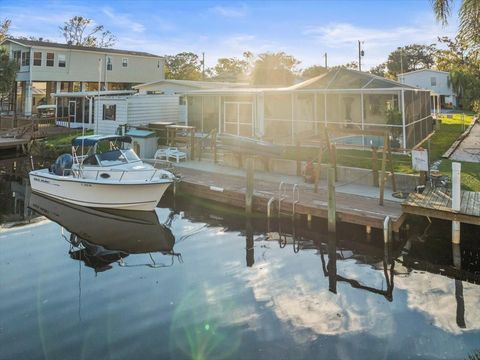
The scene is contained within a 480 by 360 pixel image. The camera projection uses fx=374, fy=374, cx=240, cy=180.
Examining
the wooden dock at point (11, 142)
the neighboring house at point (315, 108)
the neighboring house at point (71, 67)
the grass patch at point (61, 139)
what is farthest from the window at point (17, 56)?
the neighboring house at point (315, 108)

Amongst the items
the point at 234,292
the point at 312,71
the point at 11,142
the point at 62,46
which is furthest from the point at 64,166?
the point at 312,71

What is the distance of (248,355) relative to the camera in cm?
561

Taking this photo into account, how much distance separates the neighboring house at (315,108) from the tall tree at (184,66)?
3495cm

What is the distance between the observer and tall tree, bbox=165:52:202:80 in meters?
55.9

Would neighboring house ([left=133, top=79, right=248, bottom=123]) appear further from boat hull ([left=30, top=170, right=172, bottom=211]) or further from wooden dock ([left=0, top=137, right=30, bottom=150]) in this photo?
boat hull ([left=30, top=170, right=172, bottom=211])

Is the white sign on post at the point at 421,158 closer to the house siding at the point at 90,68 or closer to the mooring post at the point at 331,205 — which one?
the mooring post at the point at 331,205

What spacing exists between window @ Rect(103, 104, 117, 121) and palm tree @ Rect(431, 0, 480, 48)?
1884cm

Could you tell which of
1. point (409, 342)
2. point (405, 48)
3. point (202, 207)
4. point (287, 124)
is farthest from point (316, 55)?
point (409, 342)

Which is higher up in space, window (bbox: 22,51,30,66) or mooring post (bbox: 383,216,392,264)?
window (bbox: 22,51,30,66)

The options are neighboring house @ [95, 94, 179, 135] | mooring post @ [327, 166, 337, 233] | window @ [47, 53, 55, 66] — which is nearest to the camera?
mooring post @ [327, 166, 337, 233]

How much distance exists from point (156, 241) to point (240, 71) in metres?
55.9

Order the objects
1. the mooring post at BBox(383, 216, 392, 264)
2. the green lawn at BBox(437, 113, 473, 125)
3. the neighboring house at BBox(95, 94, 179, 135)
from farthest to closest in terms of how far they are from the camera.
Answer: the green lawn at BBox(437, 113, 473, 125)
the neighboring house at BBox(95, 94, 179, 135)
the mooring post at BBox(383, 216, 392, 264)

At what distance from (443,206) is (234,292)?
18.6 feet

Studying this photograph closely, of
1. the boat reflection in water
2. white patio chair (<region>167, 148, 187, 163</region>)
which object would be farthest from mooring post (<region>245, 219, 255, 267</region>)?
white patio chair (<region>167, 148, 187, 163</region>)
